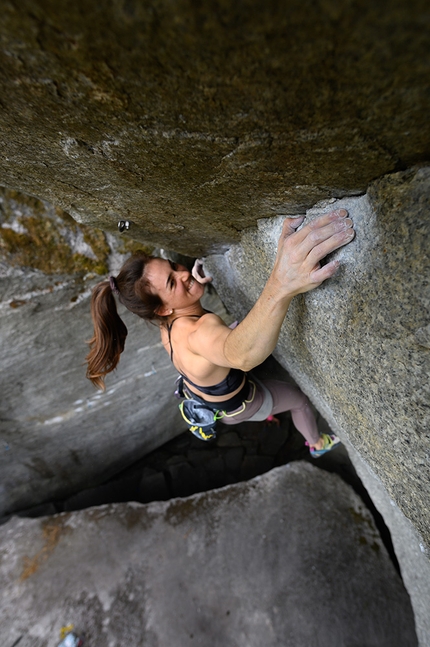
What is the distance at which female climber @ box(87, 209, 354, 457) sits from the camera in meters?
1.07

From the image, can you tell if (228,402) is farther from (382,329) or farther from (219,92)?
(219,92)

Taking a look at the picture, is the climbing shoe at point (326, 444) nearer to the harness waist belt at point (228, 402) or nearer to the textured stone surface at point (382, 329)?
the harness waist belt at point (228, 402)

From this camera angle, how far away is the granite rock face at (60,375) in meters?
2.27

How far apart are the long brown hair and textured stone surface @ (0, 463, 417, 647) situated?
4.37ft

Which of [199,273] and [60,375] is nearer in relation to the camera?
[199,273]

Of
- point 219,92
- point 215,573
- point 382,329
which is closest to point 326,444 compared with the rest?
point 215,573

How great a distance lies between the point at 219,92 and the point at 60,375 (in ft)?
9.03

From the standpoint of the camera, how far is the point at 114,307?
2.22 meters

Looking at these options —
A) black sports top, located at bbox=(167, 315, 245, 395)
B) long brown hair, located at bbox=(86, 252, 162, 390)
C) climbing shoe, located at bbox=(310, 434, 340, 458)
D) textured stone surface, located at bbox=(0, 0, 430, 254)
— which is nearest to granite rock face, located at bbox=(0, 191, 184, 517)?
long brown hair, located at bbox=(86, 252, 162, 390)

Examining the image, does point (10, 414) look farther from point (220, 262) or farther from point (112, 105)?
point (112, 105)

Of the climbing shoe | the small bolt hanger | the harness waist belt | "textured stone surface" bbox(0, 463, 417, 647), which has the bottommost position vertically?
"textured stone surface" bbox(0, 463, 417, 647)

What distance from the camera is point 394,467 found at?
122 cm

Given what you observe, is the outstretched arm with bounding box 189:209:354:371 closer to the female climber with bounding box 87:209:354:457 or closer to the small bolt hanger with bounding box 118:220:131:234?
the female climber with bounding box 87:209:354:457

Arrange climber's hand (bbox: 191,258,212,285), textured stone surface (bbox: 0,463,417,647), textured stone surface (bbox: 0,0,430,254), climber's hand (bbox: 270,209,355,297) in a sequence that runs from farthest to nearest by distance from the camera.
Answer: climber's hand (bbox: 191,258,212,285) → textured stone surface (bbox: 0,463,417,647) → climber's hand (bbox: 270,209,355,297) → textured stone surface (bbox: 0,0,430,254)
